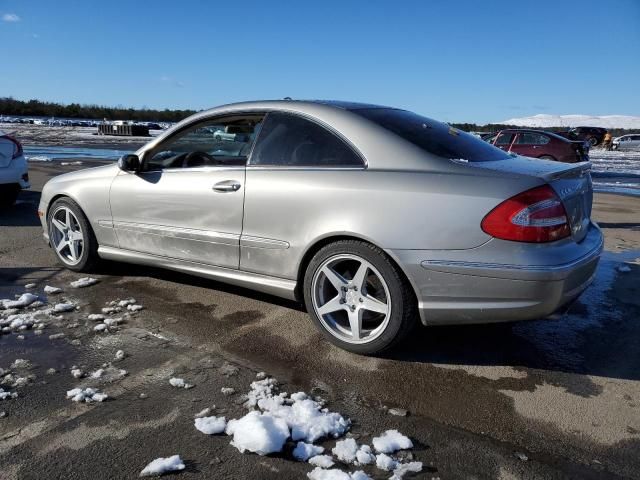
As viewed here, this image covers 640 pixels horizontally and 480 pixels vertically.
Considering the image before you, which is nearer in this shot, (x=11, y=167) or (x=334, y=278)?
(x=334, y=278)

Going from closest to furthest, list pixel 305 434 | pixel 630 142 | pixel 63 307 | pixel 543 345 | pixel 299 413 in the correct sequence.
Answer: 1. pixel 305 434
2. pixel 299 413
3. pixel 543 345
4. pixel 63 307
5. pixel 630 142

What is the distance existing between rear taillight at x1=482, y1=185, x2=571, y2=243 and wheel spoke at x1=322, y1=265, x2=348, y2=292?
0.90 meters

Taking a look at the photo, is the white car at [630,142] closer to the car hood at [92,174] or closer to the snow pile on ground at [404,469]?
the car hood at [92,174]

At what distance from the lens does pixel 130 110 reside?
8231cm

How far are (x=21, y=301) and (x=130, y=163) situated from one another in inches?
50.6

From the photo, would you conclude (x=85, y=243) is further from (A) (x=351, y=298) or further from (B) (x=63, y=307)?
(A) (x=351, y=298)

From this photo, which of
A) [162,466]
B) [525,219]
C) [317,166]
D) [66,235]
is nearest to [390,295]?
[525,219]

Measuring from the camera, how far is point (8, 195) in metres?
7.70

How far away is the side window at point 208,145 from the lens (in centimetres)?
380

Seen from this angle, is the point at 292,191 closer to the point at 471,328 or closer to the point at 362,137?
the point at 362,137

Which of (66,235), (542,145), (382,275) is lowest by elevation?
(66,235)

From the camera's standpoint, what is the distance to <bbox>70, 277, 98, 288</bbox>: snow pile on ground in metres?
4.34

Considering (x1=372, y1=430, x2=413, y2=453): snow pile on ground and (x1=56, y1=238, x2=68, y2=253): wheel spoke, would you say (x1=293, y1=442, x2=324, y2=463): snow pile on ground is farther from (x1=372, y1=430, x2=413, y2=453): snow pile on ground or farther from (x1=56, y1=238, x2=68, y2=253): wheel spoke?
(x1=56, y1=238, x2=68, y2=253): wheel spoke

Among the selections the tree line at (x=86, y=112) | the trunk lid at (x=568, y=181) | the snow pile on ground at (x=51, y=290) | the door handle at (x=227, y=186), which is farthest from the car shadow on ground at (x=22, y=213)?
the tree line at (x=86, y=112)
